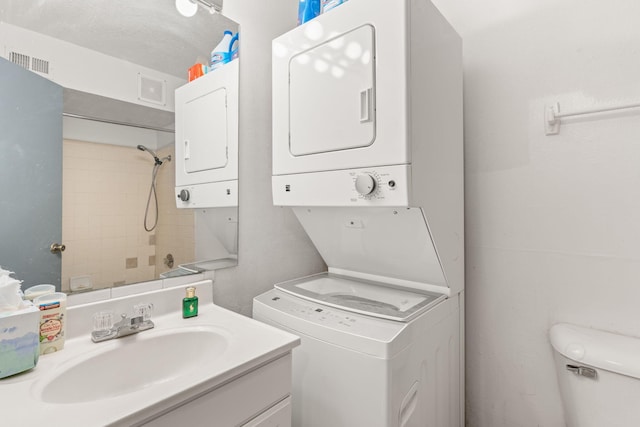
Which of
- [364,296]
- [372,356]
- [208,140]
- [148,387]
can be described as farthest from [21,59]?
[364,296]

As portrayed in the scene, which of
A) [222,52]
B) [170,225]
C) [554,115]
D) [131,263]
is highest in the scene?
[222,52]

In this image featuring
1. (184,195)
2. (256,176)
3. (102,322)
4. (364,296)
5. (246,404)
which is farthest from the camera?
(256,176)

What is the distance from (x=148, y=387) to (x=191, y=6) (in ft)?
5.63

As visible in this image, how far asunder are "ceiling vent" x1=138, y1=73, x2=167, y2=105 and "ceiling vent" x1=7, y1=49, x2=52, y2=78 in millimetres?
317

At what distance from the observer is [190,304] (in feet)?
4.60

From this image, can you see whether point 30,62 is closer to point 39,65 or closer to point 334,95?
point 39,65

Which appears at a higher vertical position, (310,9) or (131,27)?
(310,9)

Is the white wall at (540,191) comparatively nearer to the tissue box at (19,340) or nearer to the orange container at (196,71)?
the orange container at (196,71)

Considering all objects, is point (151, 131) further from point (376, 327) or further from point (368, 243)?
point (376, 327)

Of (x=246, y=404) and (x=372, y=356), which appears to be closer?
(x=246, y=404)

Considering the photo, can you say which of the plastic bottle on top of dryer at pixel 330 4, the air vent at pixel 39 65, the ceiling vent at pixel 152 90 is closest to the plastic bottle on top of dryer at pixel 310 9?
the plastic bottle on top of dryer at pixel 330 4

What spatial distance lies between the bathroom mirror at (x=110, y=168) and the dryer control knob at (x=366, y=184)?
84cm

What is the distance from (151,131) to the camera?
1444 mm

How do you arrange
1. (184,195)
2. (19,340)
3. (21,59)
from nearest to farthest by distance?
(19,340) < (21,59) < (184,195)
